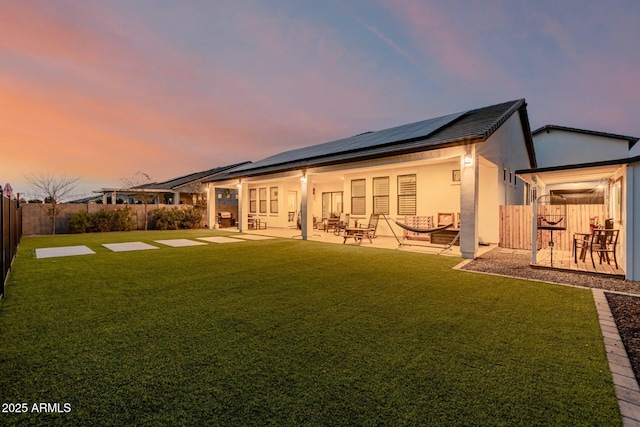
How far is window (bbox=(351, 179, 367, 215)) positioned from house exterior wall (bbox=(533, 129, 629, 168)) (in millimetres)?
12350

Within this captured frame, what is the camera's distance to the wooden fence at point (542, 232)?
8.43 m

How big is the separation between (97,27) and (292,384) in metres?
12.1

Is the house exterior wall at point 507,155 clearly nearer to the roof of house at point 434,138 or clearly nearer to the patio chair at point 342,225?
the roof of house at point 434,138

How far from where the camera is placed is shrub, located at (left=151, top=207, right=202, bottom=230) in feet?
52.0

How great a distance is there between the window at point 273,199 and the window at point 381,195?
7.17 metres

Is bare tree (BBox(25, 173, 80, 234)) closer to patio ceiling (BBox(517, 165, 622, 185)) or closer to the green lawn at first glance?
the green lawn

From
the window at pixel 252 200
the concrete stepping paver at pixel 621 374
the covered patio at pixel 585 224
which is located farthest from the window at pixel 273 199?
the concrete stepping paver at pixel 621 374

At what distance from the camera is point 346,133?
25.1 m

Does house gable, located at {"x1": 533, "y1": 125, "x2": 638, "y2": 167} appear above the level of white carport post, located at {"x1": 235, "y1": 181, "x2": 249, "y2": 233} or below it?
above

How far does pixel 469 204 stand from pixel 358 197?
6164 millimetres

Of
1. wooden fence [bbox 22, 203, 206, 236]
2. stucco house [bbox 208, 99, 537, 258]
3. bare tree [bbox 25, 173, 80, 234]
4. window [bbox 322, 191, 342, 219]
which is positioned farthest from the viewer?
window [bbox 322, 191, 342, 219]

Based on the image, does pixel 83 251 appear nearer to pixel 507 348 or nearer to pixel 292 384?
pixel 292 384

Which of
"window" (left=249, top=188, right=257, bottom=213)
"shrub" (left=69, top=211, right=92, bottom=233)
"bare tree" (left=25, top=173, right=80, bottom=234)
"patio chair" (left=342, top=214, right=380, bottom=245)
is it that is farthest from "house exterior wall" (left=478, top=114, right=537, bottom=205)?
"bare tree" (left=25, top=173, right=80, bottom=234)

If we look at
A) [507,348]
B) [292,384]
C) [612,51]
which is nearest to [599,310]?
[507,348]
